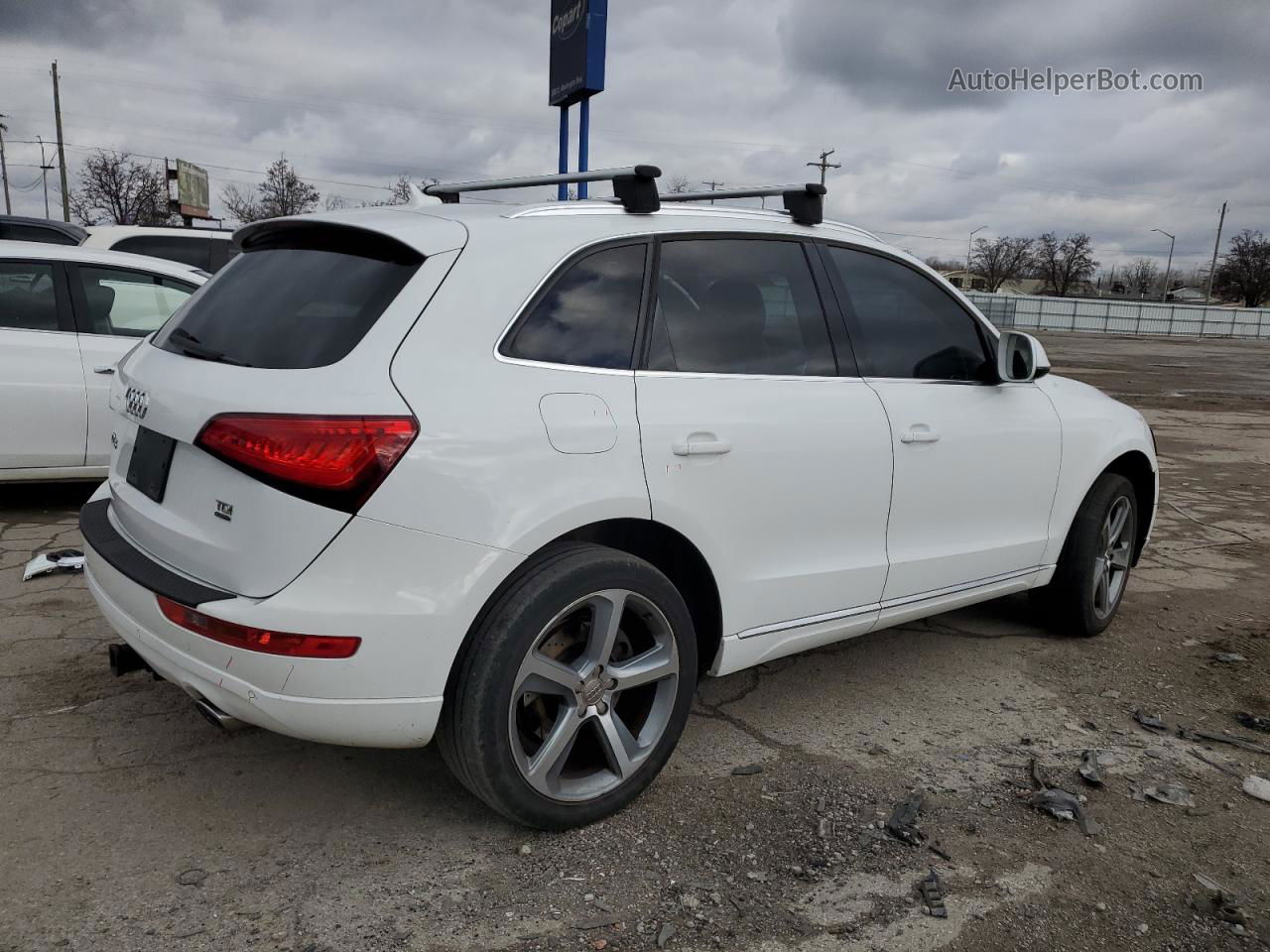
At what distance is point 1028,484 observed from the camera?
4039 mm

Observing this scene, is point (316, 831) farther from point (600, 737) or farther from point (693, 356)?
point (693, 356)

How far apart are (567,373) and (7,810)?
1.97 m

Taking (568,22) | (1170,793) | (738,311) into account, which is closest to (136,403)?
(738,311)

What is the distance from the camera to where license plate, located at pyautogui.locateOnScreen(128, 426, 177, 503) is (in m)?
2.65

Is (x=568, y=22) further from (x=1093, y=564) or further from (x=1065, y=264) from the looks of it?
(x=1065, y=264)

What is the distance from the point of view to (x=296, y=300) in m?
2.71

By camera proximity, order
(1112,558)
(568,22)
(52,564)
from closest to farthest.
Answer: (1112,558), (52,564), (568,22)

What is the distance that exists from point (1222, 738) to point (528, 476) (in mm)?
2758

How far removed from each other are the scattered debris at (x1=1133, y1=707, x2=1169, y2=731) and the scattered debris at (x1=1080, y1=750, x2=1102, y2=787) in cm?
38

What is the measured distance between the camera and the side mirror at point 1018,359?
390 cm

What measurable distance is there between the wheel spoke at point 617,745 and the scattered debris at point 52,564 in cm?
334

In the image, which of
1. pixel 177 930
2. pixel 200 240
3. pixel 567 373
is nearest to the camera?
pixel 177 930

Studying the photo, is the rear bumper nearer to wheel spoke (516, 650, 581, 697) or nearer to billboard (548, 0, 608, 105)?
wheel spoke (516, 650, 581, 697)

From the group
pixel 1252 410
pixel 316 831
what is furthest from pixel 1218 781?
pixel 1252 410
